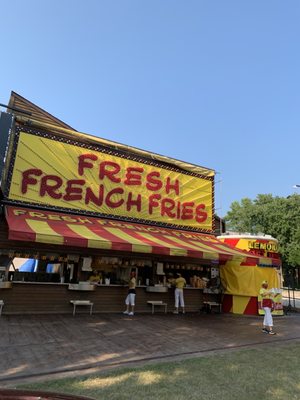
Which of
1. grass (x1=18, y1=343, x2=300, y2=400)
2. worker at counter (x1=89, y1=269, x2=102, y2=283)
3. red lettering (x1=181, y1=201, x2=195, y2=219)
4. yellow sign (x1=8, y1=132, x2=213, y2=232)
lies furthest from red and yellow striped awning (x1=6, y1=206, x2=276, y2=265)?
grass (x1=18, y1=343, x2=300, y2=400)

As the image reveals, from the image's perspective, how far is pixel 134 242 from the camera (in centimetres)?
1071

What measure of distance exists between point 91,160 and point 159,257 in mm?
4882

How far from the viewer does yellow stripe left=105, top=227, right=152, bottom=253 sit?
10541mm

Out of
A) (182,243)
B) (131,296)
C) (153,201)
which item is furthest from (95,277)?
(153,201)

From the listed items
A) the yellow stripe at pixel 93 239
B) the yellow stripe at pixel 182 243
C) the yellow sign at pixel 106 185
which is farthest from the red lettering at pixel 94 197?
the yellow stripe at pixel 182 243

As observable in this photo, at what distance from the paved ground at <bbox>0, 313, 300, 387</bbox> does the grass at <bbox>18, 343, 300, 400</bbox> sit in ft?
1.83

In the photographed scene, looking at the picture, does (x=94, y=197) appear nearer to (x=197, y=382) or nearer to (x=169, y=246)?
(x=169, y=246)

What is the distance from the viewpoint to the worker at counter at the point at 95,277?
12.5m

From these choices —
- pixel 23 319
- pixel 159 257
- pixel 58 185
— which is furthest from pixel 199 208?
pixel 23 319

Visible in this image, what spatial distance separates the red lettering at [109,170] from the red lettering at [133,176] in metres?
0.42

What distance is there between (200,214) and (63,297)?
711 cm

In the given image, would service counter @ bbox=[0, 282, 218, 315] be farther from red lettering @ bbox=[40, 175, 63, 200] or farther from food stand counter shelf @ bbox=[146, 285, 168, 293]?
red lettering @ bbox=[40, 175, 63, 200]

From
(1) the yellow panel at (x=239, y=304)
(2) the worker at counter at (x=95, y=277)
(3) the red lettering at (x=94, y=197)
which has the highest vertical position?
(3) the red lettering at (x=94, y=197)

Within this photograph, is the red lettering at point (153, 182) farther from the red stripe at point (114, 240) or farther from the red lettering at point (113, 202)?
the red stripe at point (114, 240)
